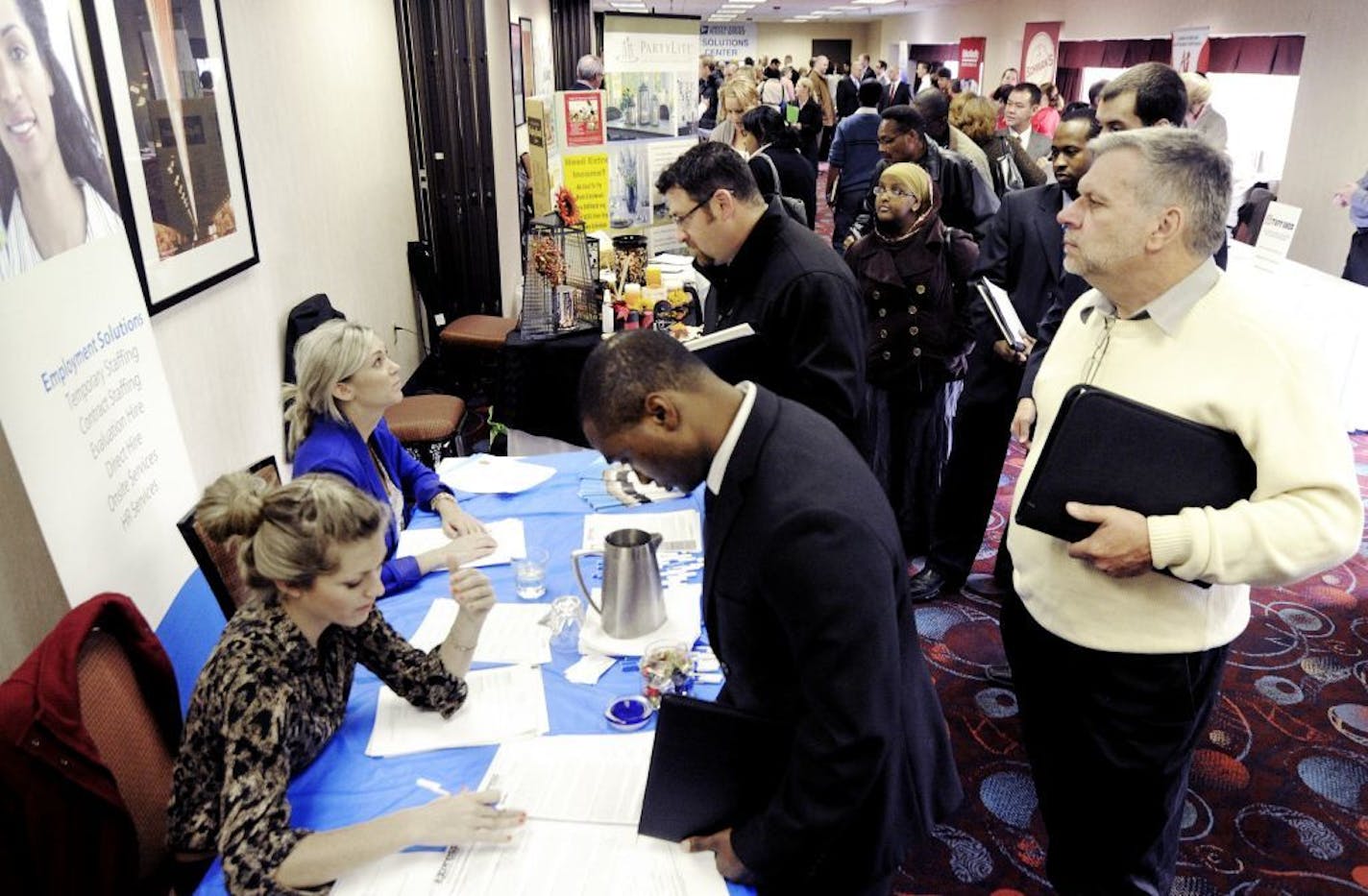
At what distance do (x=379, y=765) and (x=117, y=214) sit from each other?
4.41 ft

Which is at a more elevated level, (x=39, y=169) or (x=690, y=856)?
(x=39, y=169)

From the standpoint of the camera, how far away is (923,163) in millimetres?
3982

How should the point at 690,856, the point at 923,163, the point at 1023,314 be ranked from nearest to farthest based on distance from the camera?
the point at 690,856 < the point at 1023,314 < the point at 923,163

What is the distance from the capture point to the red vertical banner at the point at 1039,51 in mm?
13219

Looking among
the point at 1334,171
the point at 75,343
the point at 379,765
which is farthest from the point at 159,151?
the point at 1334,171

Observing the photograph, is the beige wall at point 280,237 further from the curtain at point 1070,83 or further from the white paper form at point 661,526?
the curtain at point 1070,83

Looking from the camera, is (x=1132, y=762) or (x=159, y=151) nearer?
(x=1132, y=762)

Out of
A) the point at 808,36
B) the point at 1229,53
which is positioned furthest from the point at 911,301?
the point at 808,36

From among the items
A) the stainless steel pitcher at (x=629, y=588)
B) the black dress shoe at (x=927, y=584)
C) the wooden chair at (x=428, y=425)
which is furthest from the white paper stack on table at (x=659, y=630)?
the wooden chair at (x=428, y=425)

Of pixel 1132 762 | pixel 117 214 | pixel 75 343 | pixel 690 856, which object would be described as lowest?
pixel 1132 762

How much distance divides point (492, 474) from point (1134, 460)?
65.9 inches

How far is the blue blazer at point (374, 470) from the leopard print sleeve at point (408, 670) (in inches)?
14.2

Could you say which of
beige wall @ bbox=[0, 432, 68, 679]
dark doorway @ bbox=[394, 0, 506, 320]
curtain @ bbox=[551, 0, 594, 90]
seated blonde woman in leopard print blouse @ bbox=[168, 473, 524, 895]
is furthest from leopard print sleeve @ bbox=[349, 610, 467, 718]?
curtain @ bbox=[551, 0, 594, 90]

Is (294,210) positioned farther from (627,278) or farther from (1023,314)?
(1023,314)
